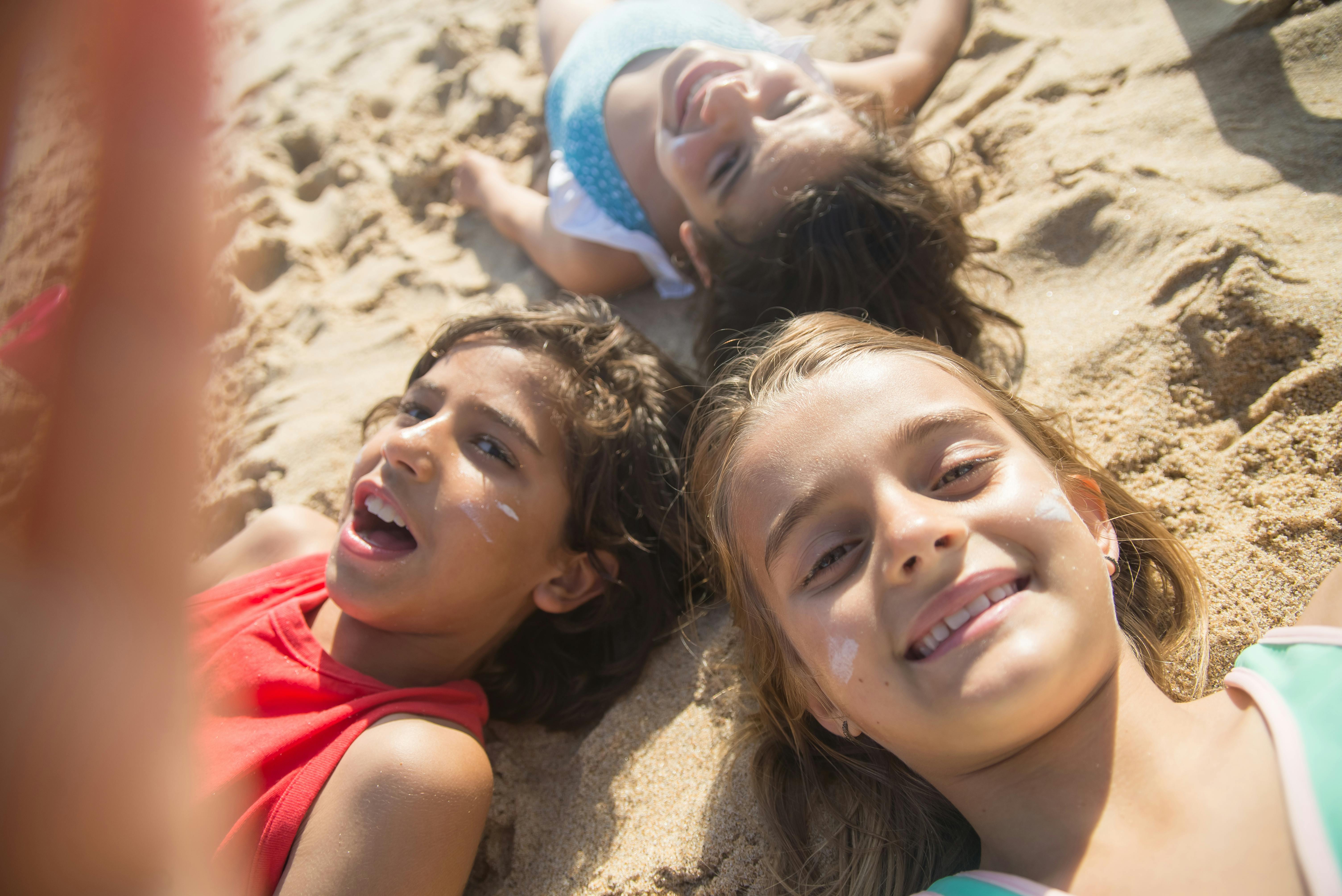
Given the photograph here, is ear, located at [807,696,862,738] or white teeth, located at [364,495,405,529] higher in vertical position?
white teeth, located at [364,495,405,529]

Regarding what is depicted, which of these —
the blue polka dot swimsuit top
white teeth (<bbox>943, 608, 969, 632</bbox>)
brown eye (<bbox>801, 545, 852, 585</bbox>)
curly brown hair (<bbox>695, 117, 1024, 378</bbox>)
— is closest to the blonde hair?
brown eye (<bbox>801, 545, 852, 585</bbox>)

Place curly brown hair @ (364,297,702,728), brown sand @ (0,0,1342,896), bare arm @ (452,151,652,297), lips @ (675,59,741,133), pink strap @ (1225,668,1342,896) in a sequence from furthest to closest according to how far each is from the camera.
Answer: 1. bare arm @ (452,151,652,297)
2. lips @ (675,59,741,133)
3. curly brown hair @ (364,297,702,728)
4. brown sand @ (0,0,1342,896)
5. pink strap @ (1225,668,1342,896)

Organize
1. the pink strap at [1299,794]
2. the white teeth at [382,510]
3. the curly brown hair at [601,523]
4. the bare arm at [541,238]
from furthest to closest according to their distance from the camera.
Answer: the bare arm at [541,238]
the curly brown hair at [601,523]
the white teeth at [382,510]
the pink strap at [1299,794]

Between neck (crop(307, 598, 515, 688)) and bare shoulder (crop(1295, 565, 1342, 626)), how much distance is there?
1.76 m

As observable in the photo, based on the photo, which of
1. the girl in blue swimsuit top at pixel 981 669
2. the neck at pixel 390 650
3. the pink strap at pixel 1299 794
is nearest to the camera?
the pink strap at pixel 1299 794

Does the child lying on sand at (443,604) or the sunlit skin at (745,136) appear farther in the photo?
the sunlit skin at (745,136)

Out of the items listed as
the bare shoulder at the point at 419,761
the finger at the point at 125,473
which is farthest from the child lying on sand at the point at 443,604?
the finger at the point at 125,473

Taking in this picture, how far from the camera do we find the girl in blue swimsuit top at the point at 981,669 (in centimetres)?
123

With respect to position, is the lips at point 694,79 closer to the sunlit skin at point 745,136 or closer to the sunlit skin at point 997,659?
the sunlit skin at point 745,136

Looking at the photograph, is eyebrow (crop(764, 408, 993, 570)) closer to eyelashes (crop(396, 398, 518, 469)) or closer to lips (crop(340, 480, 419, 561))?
eyelashes (crop(396, 398, 518, 469))

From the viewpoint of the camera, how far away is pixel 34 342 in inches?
87.8

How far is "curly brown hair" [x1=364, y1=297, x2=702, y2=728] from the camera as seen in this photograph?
2.10 meters

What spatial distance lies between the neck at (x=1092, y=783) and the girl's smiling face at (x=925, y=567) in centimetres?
5

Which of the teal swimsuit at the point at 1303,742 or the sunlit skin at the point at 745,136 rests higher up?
the sunlit skin at the point at 745,136
